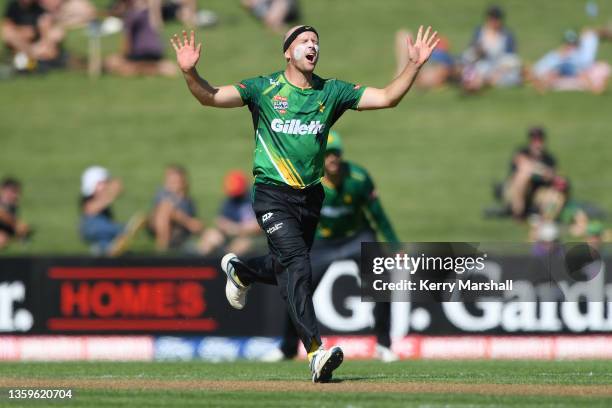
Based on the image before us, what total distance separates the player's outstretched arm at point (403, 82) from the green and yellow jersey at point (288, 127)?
0.28m

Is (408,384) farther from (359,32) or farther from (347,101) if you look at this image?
(359,32)

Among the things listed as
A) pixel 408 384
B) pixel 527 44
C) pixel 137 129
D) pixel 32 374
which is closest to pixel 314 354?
pixel 408 384

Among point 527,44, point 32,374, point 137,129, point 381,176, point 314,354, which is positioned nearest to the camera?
point 314,354

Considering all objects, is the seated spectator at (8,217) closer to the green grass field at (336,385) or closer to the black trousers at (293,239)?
the green grass field at (336,385)

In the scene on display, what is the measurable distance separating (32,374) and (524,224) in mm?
10431

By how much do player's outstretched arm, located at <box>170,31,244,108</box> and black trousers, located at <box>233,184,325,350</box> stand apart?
0.67 metres

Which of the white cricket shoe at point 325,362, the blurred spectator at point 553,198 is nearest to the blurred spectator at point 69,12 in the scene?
the blurred spectator at point 553,198

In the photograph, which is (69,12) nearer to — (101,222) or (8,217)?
(8,217)

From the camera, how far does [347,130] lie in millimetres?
22938

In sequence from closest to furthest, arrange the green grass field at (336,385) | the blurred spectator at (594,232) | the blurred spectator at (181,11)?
the green grass field at (336,385), the blurred spectator at (594,232), the blurred spectator at (181,11)

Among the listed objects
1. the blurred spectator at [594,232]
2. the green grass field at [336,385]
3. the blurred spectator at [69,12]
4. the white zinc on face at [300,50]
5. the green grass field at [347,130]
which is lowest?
the green grass field at [336,385]

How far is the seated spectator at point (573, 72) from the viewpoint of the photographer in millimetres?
23031

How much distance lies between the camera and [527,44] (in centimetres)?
2511

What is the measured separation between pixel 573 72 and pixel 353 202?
460 inches
